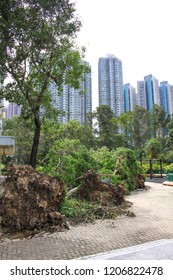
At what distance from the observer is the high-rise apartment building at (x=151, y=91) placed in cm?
5906

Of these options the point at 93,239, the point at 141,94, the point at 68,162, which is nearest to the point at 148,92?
the point at 141,94

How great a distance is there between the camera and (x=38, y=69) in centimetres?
1077

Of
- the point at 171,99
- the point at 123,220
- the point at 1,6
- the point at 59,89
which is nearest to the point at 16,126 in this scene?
the point at 59,89

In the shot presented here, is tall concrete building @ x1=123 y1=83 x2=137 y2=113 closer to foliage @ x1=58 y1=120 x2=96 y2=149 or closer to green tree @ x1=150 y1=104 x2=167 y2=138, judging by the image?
green tree @ x1=150 y1=104 x2=167 y2=138

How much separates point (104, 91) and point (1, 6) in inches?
1581

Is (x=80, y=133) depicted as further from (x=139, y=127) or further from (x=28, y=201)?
(x=28, y=201)

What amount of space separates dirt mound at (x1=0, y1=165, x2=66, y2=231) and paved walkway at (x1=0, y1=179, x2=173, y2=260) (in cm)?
60

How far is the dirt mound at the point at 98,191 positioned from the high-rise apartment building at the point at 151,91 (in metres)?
52.3

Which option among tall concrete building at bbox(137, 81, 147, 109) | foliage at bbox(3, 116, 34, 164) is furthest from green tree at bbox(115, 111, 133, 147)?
foliage at bbox(3, 116, 34, 164)

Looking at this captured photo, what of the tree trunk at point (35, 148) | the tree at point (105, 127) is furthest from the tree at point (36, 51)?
the tree at point (105, 127)

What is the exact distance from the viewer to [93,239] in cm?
575

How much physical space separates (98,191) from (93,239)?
13.2 ft

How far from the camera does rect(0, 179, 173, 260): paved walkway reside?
4.80 meters
